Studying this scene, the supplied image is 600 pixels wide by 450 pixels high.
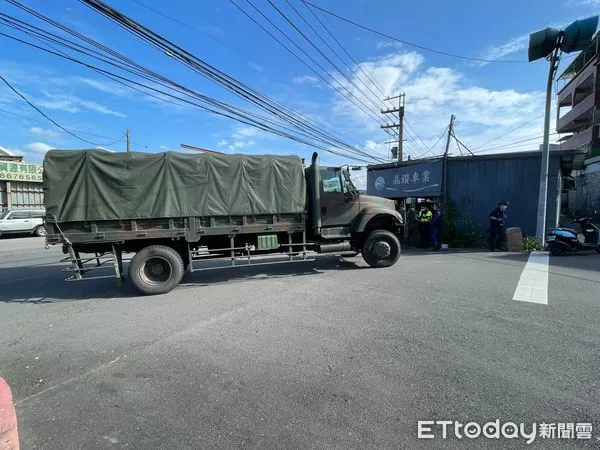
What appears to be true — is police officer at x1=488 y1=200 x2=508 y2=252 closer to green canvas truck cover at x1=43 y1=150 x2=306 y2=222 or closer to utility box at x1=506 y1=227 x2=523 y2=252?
utility box at x1=506 y1=227 x2=523 y2=252

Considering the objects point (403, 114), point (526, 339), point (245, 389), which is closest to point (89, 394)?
point (245, 389)

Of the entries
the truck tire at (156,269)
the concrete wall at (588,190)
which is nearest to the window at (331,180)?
the truck tire at (156,269)

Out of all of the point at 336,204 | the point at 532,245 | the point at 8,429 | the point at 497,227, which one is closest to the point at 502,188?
the point at 497,227

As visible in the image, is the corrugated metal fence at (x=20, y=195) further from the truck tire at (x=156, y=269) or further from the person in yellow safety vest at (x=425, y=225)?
→ the person in yellow safety vest at (x=425, y=225)

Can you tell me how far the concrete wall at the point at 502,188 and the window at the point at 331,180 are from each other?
8.11 meters

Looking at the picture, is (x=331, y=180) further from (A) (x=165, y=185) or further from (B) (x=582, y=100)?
(B) (x=582, y=100)

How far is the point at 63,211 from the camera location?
6.36 metres

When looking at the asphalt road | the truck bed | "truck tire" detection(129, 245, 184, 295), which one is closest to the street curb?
the asphalt road

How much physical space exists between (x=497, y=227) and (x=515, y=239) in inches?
26.4

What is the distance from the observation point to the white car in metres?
18.9

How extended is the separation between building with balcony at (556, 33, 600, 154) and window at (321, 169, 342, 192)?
2544 cm

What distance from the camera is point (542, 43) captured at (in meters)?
11.5

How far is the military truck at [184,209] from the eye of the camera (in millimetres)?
6461

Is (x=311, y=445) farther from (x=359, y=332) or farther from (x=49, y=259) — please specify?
(x=49, y=259)
